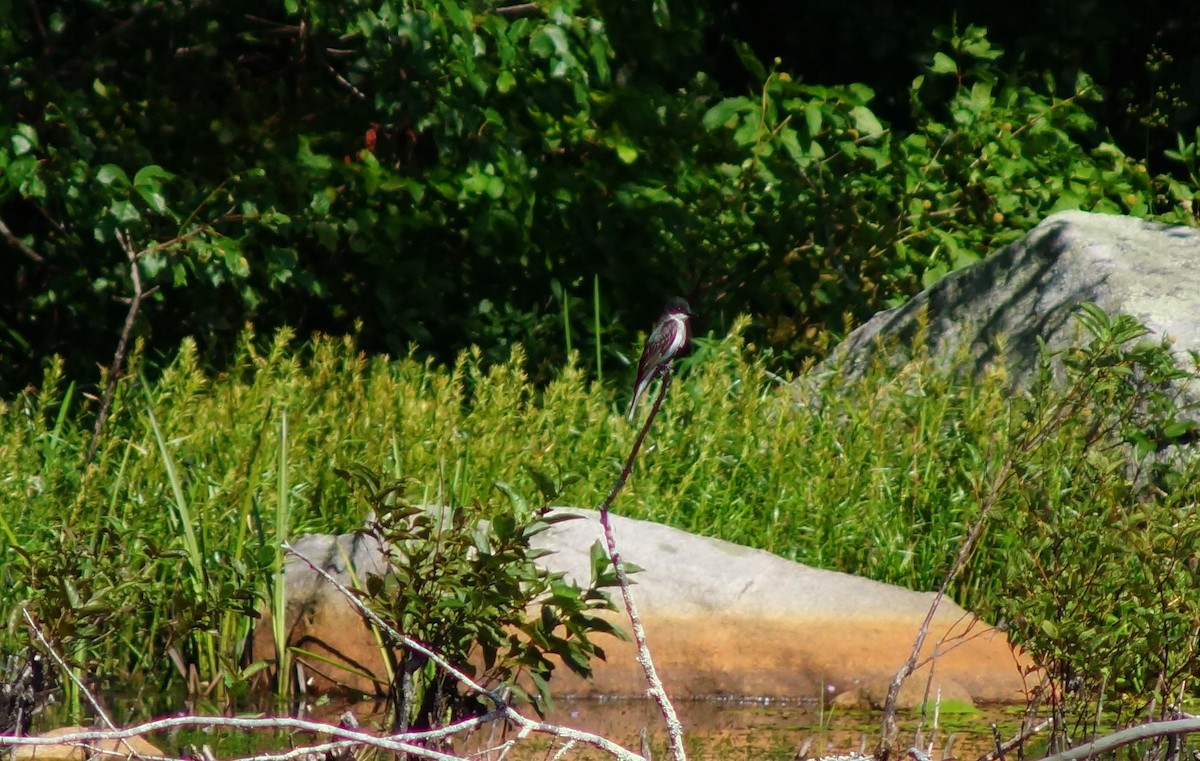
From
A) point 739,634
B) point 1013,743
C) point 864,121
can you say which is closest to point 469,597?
point 1013,743

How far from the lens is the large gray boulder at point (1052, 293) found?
6.32 meters

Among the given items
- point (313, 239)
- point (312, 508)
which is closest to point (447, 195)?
point (313, 239)

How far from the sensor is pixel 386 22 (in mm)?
6941

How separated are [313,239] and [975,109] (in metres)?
3.60

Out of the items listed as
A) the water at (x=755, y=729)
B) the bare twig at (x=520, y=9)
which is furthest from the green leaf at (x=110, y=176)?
the water at (x=755, y=729)

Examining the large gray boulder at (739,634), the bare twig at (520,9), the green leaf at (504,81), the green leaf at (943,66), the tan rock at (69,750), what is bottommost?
the large gray boulder at (739,634)

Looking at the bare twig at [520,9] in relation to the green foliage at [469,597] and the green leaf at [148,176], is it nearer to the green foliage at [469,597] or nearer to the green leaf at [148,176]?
the green leaf at [148,176]

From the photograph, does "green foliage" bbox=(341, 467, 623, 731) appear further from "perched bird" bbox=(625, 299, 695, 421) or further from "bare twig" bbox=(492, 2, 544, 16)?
"bare twig" bbox=(492, 2, 544, 16)

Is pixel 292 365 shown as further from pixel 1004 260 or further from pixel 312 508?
pixel 1004 260

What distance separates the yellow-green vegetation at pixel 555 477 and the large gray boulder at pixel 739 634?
0.80 feet

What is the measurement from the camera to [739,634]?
509cm

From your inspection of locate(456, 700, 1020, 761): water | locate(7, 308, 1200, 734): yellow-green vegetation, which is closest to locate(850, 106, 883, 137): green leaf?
locate(7, 308, 1200, 734): yellow-green vegetation

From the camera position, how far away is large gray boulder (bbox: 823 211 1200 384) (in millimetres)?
6324

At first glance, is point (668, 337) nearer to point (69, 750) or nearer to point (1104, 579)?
point (1104, 579)
